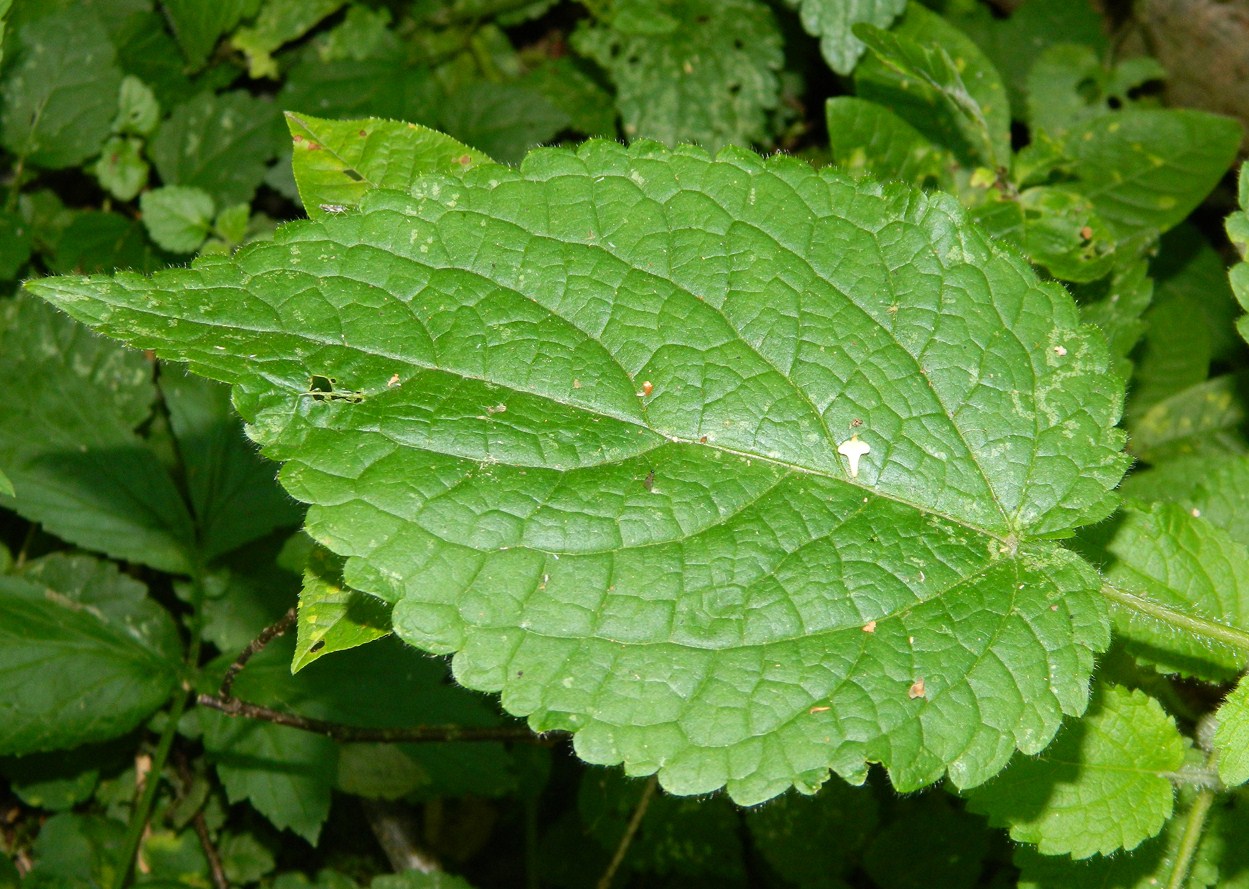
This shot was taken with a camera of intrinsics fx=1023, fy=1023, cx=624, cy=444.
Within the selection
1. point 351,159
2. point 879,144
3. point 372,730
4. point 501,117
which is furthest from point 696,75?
point 372,730

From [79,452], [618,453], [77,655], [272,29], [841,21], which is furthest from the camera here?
[272,29]

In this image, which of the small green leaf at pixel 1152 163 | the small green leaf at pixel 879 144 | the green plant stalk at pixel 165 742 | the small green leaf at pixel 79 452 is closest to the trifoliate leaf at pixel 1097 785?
the small green leaf at pixel 879 144

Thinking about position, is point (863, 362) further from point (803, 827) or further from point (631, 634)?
point (803, 827)

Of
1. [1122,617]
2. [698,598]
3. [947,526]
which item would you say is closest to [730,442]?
[698,598]

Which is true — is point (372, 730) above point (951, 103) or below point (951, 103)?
below

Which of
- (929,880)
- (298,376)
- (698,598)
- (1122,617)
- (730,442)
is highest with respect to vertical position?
(298,376)

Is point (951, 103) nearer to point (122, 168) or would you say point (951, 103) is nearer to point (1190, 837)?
point (1190, 837)
